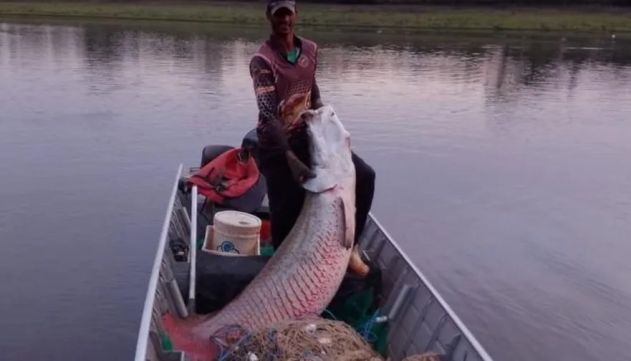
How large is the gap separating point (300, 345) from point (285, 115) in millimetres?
1928

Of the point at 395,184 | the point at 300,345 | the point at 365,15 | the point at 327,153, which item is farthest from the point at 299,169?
the point at 365,15

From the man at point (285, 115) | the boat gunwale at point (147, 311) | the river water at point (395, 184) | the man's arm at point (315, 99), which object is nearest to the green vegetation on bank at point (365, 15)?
the river water at point (395, 184)

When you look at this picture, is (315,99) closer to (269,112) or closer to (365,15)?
(269,112)

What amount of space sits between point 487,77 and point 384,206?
617 inches

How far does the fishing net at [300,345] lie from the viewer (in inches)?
167

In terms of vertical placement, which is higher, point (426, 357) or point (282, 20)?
point (282, 20)

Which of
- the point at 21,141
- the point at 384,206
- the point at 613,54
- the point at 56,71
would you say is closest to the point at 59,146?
the point at 21,141

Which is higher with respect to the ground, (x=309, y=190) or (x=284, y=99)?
(x=284, y=99)

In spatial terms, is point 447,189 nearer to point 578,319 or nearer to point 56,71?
point 578,319

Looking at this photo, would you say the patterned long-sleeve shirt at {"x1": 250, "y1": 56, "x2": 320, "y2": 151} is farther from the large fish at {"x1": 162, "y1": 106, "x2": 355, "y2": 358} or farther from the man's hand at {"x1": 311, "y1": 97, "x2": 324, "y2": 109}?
the man's hand at {"x1": 311, "y1": 97, "x2": 324, "y2": 109}

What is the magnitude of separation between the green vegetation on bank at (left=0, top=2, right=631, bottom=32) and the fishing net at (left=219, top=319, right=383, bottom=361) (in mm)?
42306

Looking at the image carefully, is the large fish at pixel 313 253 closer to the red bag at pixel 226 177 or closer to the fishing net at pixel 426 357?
the fishing net at pixel 426 357

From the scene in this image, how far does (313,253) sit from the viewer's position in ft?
17.0

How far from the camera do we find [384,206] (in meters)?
10.8
